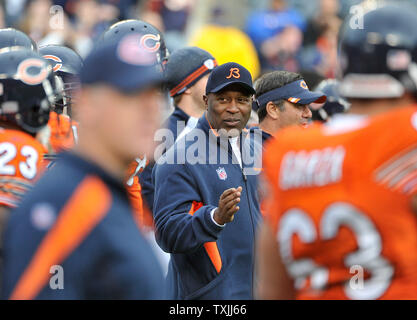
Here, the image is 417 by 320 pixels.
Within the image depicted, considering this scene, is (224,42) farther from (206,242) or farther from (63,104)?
(206,242)

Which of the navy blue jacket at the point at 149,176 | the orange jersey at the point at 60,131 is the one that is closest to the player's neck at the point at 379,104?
the orange jersey at the point at 60,131

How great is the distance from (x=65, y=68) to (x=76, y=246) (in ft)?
13.7

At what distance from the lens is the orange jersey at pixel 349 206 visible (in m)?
2.80

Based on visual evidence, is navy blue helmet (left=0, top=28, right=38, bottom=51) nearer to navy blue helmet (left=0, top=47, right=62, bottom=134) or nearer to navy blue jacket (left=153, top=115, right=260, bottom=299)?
navy blue jacket (left=153, top=115, right=260, bottom=299)

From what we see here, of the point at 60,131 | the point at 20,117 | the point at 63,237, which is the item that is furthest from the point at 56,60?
the point at 63,237

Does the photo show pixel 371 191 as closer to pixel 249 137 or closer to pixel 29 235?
pixel 29 235

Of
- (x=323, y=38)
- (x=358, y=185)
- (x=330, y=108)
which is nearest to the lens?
(x=358, y=185)

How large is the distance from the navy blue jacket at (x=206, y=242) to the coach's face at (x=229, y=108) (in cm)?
25

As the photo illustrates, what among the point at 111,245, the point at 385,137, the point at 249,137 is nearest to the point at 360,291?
the point at 385,137

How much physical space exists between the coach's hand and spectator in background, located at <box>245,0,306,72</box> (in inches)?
362

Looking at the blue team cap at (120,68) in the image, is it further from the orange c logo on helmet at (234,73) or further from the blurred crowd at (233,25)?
the blurred crowd at (233,25)

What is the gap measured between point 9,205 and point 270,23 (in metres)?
11.0

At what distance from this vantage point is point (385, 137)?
281 centimetres

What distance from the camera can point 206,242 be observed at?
506 centimetres
